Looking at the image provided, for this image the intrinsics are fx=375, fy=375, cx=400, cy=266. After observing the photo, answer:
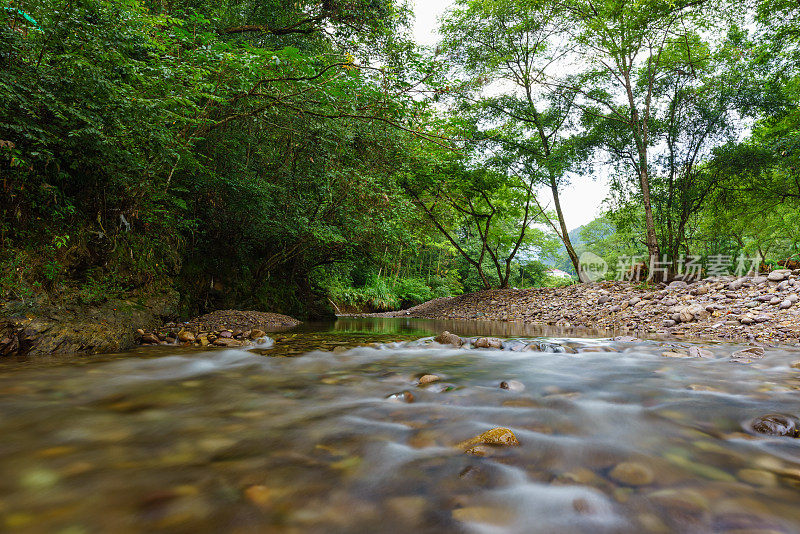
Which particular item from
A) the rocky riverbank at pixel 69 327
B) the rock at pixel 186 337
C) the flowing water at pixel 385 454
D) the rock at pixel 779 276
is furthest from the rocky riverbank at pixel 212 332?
the rock at pixel 779 276

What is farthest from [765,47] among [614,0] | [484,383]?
[484,383]

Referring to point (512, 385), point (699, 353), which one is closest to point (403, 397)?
point (512, 385)

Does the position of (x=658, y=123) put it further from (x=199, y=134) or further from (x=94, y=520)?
(x=94, y=520)

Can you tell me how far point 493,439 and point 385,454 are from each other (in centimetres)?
47

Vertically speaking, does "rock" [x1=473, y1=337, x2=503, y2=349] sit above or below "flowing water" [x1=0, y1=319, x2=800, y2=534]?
below

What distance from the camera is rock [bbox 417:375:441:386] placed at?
2773 millimetres

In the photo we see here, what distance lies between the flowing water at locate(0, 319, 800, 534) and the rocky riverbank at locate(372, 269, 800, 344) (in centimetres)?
425

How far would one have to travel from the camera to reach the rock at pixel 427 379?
9.10 ft

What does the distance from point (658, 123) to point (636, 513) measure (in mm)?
15564

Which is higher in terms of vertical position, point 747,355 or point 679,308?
point 679,308

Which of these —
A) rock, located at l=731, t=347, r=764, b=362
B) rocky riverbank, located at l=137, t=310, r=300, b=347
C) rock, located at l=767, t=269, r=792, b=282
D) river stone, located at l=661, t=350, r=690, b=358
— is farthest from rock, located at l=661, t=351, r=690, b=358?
rock, located at l=767, t=269, r=792, b=282

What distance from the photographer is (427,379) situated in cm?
283

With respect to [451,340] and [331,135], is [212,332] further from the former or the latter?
[331,135]

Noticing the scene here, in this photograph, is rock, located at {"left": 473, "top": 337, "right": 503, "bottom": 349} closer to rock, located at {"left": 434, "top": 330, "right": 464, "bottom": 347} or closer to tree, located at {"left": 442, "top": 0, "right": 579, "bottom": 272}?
rock, located at {"left": 434, "top": 330, "right": 464, "bottom": 347}
